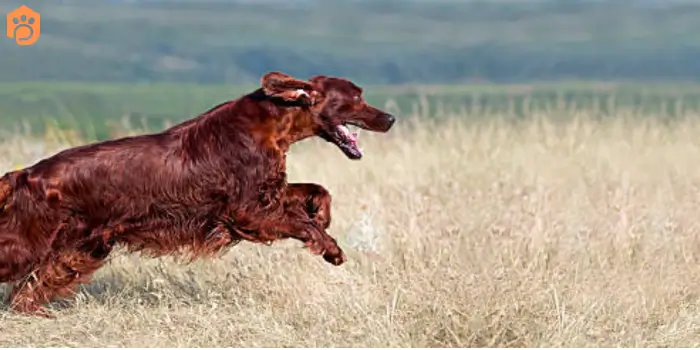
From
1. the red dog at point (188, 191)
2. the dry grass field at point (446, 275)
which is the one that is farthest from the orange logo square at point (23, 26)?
the red dog at point (188, 191)

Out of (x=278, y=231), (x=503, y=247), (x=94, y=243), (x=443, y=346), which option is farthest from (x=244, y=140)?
(x=503, y=247)

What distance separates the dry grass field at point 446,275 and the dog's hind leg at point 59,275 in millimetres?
104

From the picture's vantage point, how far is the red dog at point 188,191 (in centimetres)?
614

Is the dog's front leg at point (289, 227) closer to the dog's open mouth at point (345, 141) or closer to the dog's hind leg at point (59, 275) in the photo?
the dog's open mouth at point (345, 141)

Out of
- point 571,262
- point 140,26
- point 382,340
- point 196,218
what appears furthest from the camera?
point 140,26

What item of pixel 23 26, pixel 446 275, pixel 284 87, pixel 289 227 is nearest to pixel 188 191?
pixel 289 227

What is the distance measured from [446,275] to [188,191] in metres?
1.35

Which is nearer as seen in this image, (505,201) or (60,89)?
(505,201)

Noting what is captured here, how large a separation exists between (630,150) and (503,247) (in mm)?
4381

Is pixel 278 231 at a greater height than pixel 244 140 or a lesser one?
lesser

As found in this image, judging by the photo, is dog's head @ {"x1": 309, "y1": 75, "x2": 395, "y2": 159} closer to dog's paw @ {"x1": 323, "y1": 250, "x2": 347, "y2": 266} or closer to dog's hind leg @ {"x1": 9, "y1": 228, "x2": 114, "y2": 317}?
dog's paw @ {"x1": 323, "y1": 250, "x2": 347, "y2": 266}

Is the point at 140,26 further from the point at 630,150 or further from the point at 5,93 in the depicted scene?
the point at 630,150

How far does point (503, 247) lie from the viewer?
7234 mm

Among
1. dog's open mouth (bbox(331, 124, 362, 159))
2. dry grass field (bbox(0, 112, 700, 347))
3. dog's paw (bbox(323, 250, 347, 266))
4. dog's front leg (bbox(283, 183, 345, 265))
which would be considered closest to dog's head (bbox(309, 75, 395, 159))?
dog's open mouth (bbox(331, 124, 362, 159))
